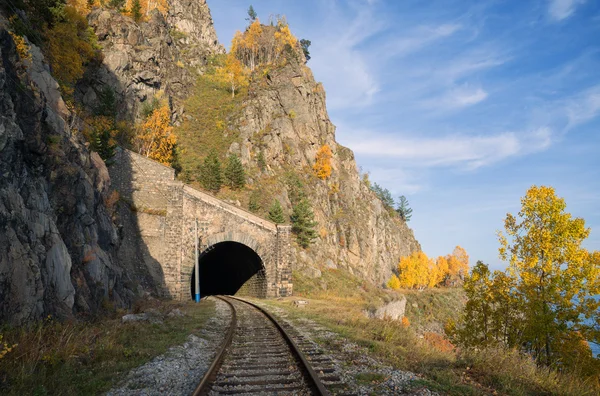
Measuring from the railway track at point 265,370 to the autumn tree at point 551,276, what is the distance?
14.3 metres

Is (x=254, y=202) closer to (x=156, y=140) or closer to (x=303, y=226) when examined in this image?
(x=303, y=226)

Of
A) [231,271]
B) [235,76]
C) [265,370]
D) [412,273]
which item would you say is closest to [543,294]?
[265,370]

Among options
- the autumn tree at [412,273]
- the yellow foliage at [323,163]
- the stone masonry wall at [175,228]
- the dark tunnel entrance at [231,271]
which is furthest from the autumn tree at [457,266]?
the stone masonry wall at [175,228]

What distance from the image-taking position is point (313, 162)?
7131 centimetres

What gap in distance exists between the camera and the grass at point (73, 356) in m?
5.61

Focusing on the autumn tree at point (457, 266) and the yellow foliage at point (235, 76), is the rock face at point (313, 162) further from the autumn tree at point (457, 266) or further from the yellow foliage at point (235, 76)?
the autumn tree at point (457, 266)

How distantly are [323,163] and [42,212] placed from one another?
62.5m

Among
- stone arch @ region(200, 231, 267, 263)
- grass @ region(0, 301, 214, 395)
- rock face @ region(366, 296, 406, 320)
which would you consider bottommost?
rock face @ region(366, 296, 406, 320)

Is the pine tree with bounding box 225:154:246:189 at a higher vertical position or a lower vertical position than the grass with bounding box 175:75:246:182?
lower

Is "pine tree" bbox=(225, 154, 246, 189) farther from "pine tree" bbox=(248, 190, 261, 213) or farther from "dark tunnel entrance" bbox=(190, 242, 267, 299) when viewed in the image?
"dark tunnel entrance" bbox=(190, 242, 267, 299)

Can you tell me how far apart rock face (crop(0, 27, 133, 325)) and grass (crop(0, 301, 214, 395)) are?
3.02ft

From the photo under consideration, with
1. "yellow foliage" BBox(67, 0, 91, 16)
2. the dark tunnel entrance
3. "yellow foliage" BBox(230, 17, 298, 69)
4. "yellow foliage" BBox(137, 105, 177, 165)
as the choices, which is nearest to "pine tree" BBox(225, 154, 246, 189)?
"yellow foliage" BBox(137, 105, 177, 165)

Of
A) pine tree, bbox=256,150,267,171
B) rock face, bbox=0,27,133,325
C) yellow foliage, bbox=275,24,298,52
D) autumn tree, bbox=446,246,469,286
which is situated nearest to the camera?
rock face, bbox=0,27,133,325

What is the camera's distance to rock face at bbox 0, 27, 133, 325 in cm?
825
